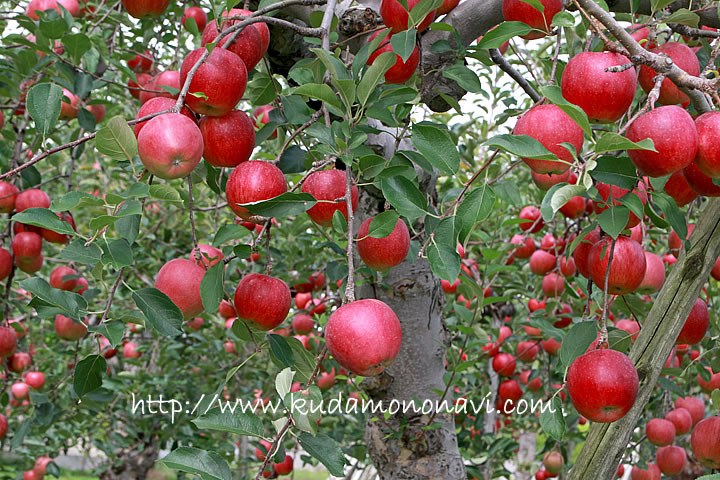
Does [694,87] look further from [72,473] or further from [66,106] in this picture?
[72,473]

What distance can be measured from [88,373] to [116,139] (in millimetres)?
492

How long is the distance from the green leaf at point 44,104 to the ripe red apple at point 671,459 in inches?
94.1

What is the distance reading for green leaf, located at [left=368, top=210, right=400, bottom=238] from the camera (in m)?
0.87

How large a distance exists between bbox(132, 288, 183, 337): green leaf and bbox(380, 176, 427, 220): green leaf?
1.25ft

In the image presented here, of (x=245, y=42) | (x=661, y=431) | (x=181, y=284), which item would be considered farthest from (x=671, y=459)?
(x=245, y=42)

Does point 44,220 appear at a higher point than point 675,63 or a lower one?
lower

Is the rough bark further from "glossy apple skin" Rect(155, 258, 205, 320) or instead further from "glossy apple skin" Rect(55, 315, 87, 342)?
"glossy apple skin" Rect(55, 315, 87, 342)

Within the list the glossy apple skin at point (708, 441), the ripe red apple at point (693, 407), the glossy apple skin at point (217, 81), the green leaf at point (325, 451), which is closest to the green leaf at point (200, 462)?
the green leaf at point (325, 451)

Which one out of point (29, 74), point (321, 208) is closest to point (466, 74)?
point (321, 208)

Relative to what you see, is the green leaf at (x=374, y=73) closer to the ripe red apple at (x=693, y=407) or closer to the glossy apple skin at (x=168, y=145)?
the glossy apple skin at (x=168, y=145)

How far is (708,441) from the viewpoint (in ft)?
5.18

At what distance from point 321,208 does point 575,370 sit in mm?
498

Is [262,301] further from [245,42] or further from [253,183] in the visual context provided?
[245,42]

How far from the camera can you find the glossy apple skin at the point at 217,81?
0.86 metres
